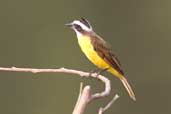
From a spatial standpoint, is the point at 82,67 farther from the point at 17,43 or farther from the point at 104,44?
the point at 104,44

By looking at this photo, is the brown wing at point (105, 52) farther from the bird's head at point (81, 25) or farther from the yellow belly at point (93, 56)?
the bird's head at point (81, 25)

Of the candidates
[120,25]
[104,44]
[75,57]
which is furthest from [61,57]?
[104,44]

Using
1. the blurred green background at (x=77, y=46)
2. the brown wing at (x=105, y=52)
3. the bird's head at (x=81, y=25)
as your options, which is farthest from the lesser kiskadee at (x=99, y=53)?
the blurred green background at (x=77, y=46)

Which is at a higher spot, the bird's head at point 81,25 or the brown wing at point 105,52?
the bird's head at point 81,25

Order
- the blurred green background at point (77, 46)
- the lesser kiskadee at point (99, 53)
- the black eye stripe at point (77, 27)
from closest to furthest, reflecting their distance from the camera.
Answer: the black eye stripe at point (77, 27)
the lesser kiskadee at point (99, 53)
the blurred green background at point (77, 46)

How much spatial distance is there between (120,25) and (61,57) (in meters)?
0.53

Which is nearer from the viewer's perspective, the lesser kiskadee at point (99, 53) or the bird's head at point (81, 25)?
the bird's head at point (81, 25)

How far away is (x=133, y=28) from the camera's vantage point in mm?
6660

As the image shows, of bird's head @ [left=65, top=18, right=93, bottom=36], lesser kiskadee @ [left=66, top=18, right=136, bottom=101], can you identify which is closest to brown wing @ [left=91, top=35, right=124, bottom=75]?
lesser kiskadee @ [left=66, top=18, right=136, bottom=101]

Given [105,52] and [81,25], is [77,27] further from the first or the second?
[105,52]

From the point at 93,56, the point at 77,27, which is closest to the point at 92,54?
the point at 93,56

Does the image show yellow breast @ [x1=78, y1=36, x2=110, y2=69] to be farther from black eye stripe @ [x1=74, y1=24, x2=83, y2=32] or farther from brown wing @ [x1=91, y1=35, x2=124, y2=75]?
black eye stripe @ [x1=74, y1=24, x2=83, y2=32]

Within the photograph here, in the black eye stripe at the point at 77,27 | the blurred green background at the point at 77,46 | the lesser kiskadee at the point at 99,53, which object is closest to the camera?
the black eye stripe at the point at 77,27

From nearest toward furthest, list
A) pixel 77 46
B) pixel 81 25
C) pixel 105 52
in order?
1. pixel 81 25
2. pixel 105 52
3. pixel 77 46
